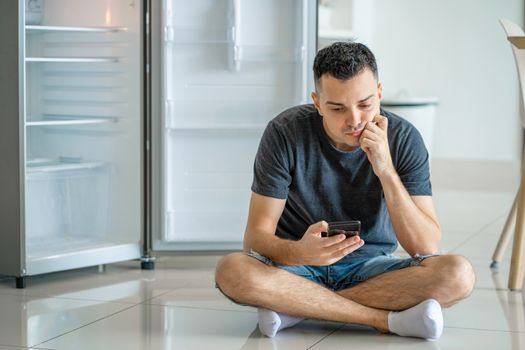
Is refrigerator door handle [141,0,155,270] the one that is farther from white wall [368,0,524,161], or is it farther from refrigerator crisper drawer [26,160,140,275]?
white wall [368,0,524,161]

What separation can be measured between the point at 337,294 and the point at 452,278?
335 mm

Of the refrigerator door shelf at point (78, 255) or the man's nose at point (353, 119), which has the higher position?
the man's nose at point (353, 119)

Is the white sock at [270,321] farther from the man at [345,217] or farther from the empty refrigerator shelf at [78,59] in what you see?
the empty refrigerator shelf at [78,59]

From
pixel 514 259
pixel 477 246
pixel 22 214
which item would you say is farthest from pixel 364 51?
pixel 477 246

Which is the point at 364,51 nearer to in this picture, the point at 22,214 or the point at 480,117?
the point at 22,214

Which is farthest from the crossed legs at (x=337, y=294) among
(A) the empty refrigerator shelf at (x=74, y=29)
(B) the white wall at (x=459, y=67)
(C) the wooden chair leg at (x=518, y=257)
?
(B) the white wall at (x=459, y=67)

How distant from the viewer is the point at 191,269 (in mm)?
3842

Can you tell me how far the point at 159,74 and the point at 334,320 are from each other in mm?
1472

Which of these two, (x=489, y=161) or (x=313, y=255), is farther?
(x=489, y=161)

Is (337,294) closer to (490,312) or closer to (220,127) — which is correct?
(490,312)

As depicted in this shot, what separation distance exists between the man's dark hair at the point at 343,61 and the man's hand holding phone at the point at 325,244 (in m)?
0.42

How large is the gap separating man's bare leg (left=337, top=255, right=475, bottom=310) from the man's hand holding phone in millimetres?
269

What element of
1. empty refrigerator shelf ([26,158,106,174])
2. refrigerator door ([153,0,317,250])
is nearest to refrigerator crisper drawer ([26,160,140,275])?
empty refrigerator shelf ([26,158,106,174])

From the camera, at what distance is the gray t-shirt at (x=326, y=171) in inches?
107
